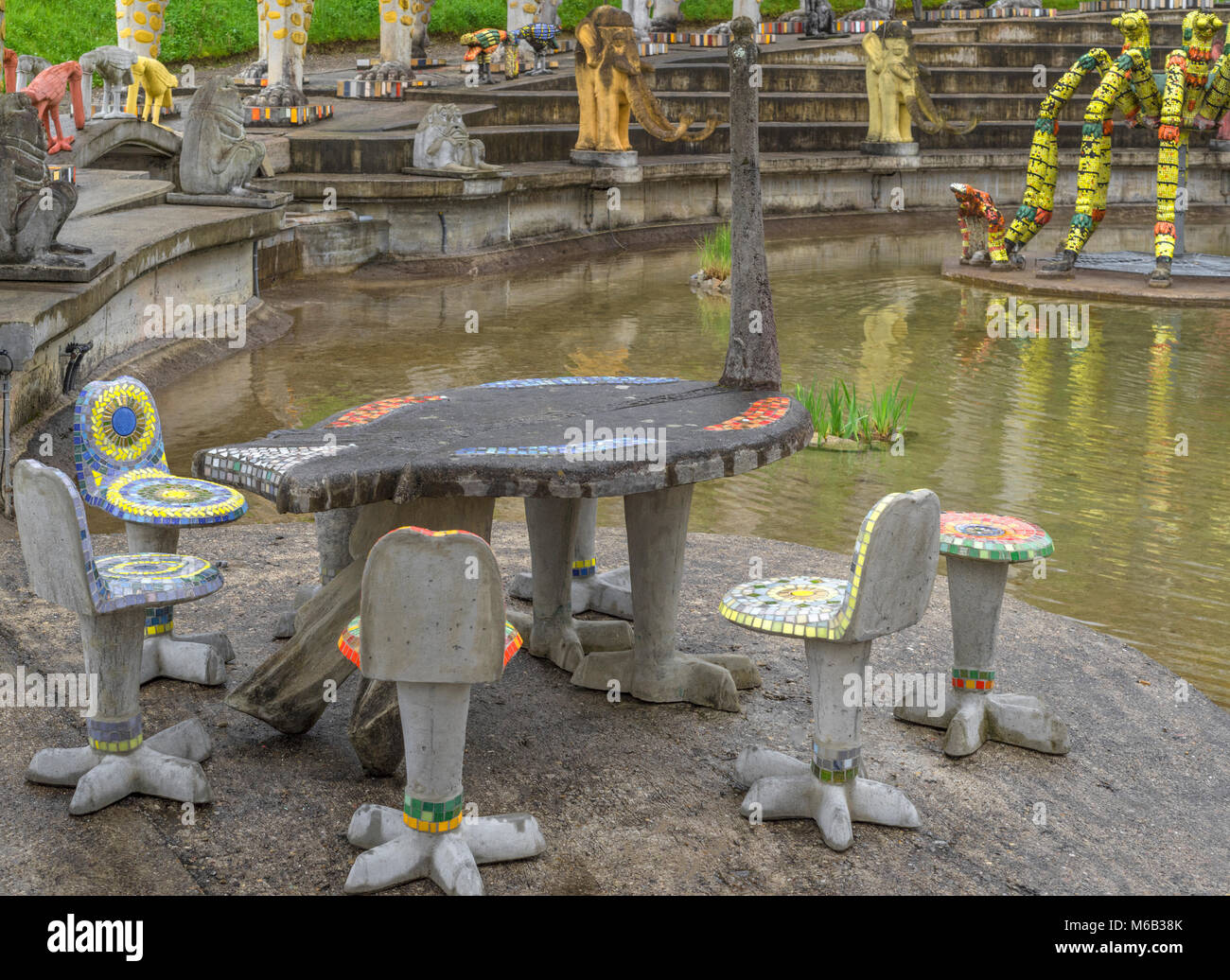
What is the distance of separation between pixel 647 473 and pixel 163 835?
1.42 meters

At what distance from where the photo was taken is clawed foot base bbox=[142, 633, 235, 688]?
176 inches

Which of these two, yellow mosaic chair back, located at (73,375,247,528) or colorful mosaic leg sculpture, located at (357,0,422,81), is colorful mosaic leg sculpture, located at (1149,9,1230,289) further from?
yellow mosaic chair back, located at (73,375,247,528)

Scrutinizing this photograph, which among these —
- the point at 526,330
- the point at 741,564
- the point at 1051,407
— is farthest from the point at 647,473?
the point at 526,330

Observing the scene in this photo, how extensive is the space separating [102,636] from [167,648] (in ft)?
3.11

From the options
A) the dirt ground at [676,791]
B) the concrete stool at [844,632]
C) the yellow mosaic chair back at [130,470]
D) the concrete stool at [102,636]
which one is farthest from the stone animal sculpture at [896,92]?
the concrete stool at [102,636]

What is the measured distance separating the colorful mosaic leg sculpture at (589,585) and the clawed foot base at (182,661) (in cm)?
121

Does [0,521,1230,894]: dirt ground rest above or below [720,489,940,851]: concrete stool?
below

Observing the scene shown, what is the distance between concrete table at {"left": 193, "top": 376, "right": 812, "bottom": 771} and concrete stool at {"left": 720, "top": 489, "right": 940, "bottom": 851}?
43 cm

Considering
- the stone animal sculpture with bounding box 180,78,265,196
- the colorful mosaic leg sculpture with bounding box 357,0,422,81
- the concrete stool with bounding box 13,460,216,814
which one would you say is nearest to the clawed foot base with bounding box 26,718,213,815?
the concrete stool with bounding box 13,460,216,814

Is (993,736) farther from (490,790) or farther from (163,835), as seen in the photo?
(163,835)

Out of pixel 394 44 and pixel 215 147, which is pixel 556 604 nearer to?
pixel 215 147

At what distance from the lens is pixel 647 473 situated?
3732 mm

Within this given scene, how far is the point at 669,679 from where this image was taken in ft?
14.7

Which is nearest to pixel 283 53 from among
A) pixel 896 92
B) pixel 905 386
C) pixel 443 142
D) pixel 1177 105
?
pixel 443 142
